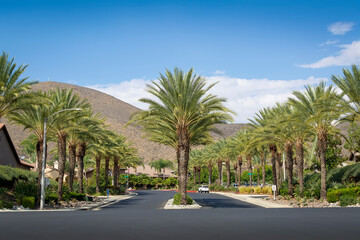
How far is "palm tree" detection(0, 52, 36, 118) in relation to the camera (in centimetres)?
2808

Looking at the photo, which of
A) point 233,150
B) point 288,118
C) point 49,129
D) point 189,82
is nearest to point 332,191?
point 288,118

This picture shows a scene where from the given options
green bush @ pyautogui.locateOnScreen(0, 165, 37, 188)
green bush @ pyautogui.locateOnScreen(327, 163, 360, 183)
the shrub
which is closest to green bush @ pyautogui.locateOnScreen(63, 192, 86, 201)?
green bush @ pyautogui.locateOnScreen(0, 165, 37, 188)

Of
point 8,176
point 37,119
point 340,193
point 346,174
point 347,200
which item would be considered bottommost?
point 347,200

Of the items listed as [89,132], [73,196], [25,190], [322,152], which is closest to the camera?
[25,190]

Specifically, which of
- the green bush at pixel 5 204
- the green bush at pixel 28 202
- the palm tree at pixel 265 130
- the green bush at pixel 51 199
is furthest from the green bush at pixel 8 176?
the palm tree at pixel 265 130

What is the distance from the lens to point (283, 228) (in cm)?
1275

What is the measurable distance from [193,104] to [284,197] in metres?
17.2

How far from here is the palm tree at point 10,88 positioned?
28078mm

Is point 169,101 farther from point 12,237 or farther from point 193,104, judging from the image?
point 12,237

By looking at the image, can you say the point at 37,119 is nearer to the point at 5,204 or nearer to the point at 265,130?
the point at 5,204

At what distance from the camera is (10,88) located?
94.0 ft

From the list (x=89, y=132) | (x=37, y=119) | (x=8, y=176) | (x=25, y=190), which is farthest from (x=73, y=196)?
(x=37, y=119)

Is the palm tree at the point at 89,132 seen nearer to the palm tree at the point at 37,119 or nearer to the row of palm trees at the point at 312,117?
the palm tree at the point at 37,119

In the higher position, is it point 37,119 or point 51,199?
point 37,119
